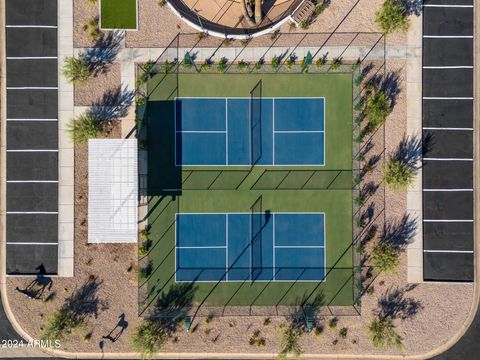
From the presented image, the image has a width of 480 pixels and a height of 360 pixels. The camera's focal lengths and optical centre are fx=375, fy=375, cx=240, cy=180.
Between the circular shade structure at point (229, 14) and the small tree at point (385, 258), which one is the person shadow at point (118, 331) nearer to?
the small tree at point (385, 258)

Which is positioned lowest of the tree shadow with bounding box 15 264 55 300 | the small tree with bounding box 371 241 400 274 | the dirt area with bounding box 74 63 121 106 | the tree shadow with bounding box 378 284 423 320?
the tree shadow with bounding box 378 284 423 320

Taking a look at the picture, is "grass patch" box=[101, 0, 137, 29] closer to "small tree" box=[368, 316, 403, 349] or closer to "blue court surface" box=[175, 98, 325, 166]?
"blue court surface" box=[175, 98, 325, 166]

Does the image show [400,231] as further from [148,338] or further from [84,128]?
[84,128]

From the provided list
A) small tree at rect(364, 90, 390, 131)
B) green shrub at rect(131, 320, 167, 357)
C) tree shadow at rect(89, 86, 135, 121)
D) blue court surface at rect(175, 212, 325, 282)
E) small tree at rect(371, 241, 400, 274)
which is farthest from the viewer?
blue court surface at rect(175, 212, 325, 282)

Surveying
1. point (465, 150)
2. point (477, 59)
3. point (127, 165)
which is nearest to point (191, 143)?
point (127, 165)

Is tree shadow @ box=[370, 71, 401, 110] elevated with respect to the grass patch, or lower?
lower

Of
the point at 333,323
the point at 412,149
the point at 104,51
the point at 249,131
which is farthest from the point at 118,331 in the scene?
the point at 412,149

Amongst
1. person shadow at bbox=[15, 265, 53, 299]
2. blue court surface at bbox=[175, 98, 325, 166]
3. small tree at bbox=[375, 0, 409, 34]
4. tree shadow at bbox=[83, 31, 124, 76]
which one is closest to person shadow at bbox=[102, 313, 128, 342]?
person shadow at bbox=[15, 265, 53, 299]
